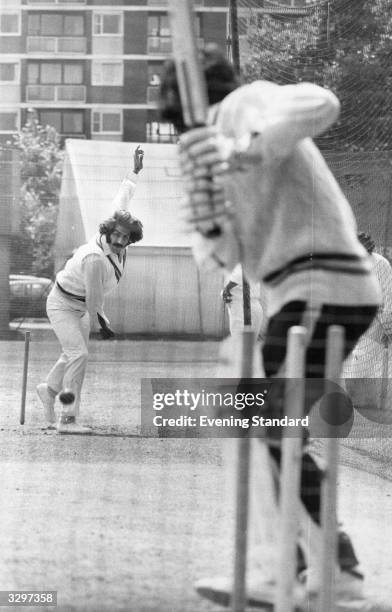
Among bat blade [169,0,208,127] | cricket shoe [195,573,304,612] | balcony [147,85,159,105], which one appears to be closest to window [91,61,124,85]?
balcony [147,85,159,105]

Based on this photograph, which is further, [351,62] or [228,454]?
[351,62]

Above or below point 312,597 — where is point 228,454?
above

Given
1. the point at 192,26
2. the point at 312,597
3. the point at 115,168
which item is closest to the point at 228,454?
the point at 312,597

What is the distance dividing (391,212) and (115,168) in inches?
88.4

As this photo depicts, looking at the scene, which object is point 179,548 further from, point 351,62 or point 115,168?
point 115,168

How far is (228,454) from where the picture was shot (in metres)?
3.75

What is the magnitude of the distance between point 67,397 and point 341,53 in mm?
2864

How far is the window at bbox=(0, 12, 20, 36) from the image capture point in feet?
21.9

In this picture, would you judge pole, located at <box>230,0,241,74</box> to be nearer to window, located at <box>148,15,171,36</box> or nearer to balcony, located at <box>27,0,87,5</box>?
window, located at <box>148,15,171,36</box>

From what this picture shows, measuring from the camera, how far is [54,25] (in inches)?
280

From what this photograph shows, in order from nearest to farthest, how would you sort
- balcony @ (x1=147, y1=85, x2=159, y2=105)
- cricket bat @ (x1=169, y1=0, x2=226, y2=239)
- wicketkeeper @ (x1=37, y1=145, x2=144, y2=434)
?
cricket bat @ (x1=169, y1=0, x2=226, y2=239)
balcony @ (x1=147, y1=85, x2=159, y2=105)
wicketkeeper @ (x1=37, y1=145, x2=144, y2=434)

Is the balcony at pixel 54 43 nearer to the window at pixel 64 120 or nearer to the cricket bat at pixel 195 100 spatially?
the window at pixel 64 120

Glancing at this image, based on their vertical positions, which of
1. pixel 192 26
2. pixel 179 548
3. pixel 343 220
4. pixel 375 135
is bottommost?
pixel 179 548
